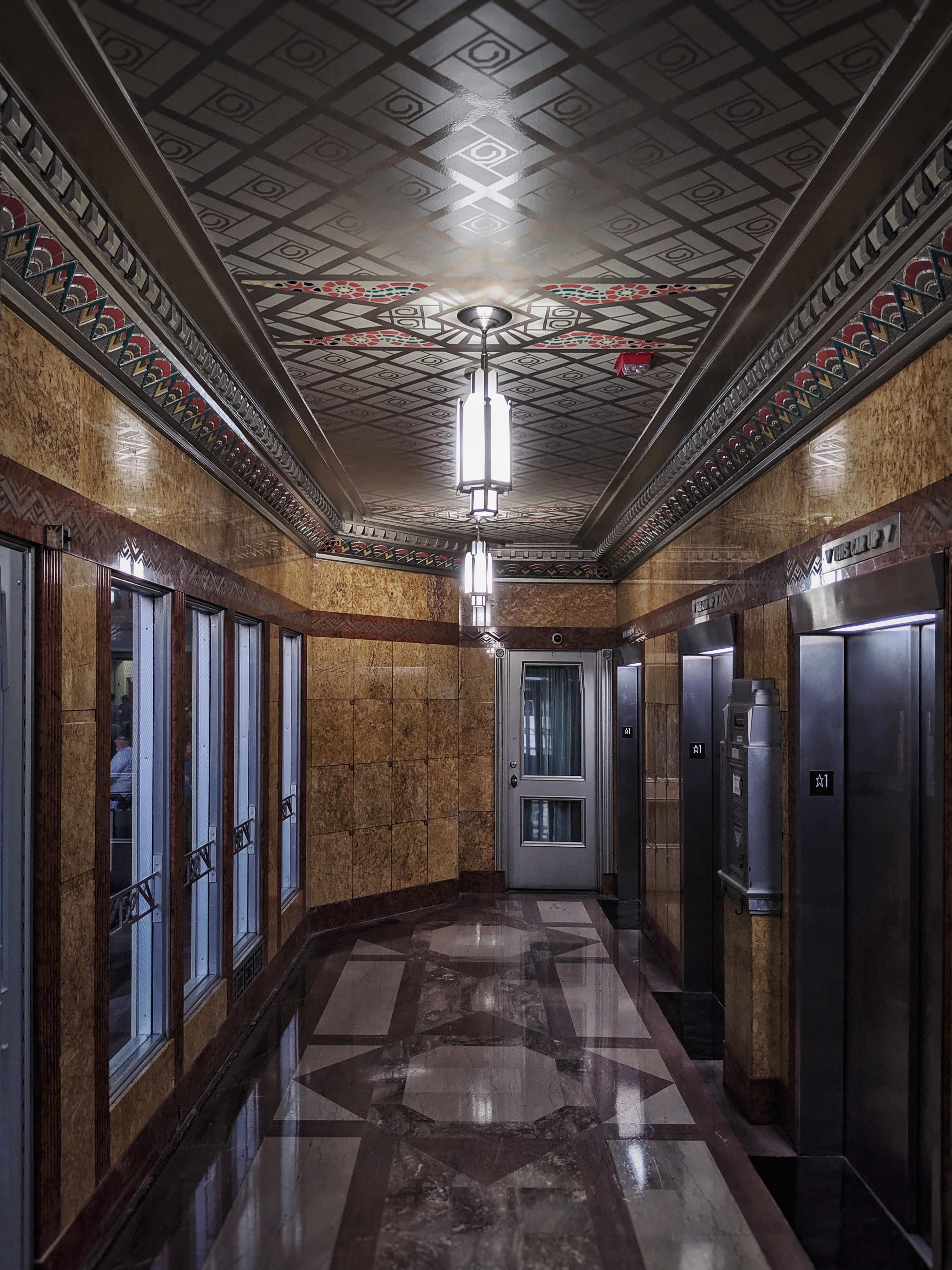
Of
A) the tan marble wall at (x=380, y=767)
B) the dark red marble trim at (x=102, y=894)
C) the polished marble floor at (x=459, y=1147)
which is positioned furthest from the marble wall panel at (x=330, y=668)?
the dark red marble trim at (x=102, y=894)

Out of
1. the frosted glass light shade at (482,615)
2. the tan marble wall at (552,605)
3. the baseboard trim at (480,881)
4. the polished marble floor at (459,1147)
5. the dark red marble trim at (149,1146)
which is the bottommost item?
the baseboard trim at (480,881)

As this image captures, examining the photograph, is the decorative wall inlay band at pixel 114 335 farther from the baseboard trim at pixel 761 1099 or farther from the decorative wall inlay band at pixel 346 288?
the baseboard trim at pixel 761 1099

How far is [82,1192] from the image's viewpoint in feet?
10.2

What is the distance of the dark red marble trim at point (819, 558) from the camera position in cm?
283

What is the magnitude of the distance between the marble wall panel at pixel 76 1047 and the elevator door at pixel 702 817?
4.02m

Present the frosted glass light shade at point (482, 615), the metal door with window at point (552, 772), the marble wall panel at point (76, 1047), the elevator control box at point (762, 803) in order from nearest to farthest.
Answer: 1. the marble wall panel at point (76, 1047)
2. the elevator control box at point (762, 803)
3. the frosted glass light shade at point (482, 615)
4. the metal door with window at point (552, 772)

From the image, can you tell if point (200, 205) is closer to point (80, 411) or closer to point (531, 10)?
point (80, 411)

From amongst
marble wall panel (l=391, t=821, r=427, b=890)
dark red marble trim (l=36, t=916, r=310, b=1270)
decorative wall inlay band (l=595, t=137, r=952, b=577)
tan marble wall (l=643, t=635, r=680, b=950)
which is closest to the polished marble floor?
dark red marble trim (l=36, t=916, r=310, b=1270)

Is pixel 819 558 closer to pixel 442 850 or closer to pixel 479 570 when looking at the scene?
pixel 479 570

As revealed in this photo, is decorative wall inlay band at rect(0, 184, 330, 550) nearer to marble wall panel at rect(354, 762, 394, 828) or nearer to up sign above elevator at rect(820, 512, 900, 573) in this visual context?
up sign above elevator at rect(820, 512, 900, 573)

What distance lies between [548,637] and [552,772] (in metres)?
1.38

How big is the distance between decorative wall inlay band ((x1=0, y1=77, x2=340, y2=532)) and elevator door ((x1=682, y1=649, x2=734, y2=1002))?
3.34 metres

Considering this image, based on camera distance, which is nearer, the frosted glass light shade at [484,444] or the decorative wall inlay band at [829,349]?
the decorative wall inlay band at [829,349]

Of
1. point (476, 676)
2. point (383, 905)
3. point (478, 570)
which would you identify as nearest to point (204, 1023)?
point (478, 570)
